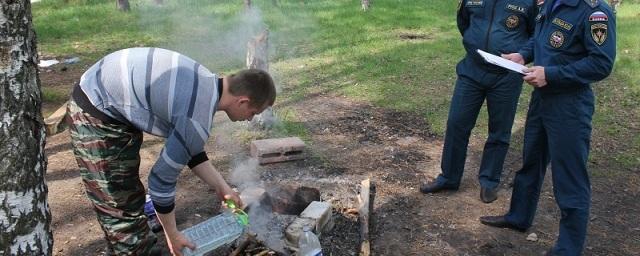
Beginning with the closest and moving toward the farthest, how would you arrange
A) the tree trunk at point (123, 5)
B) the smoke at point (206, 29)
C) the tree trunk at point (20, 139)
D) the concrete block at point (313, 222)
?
the tree trunk at point (20, 139)
the concrete block at point (313, 222)
the smoke at point (206, 29)
the tree trunk at point (123, 5)

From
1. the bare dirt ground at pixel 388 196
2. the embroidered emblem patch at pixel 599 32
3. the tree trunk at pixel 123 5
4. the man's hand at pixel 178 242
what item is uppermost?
the embroidered emblem patch at pixel 599 32

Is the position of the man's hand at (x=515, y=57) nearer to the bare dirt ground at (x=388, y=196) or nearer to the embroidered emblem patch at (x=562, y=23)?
the embroidered emblem patch at (x=562, y=23)

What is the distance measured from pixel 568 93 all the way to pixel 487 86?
950 mm

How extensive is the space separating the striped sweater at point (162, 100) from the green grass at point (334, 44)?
11.3 ft

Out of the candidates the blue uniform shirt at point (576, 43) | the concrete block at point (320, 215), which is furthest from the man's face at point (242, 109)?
the blue uniform shirt at point (576, 43)

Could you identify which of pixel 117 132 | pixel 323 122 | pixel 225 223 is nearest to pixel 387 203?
pixel 225 223

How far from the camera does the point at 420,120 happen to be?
666 cm

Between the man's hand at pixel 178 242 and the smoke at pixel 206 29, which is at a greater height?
the man's hand at pixel 178 242

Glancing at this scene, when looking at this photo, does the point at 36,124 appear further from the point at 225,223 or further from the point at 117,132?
the point at 225,223

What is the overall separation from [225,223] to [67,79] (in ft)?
18.4

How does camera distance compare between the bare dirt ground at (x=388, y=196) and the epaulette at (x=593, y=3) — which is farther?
the bare dirt ground at (x=388, y=196)

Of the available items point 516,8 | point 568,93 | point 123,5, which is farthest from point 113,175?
point 123,5

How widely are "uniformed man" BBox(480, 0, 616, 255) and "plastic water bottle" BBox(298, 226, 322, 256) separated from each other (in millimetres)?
1687

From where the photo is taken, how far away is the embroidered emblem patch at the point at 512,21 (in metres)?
4.21
